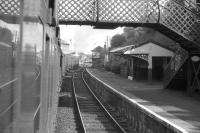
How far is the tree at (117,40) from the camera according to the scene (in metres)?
74.4

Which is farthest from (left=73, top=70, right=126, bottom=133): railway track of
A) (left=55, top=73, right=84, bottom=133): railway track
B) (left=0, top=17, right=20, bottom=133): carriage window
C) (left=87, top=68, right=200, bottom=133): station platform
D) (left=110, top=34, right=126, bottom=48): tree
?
(left=110, top=34, right=126, bottom=48): tree

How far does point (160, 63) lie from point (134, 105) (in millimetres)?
19170

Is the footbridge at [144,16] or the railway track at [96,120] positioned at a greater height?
the footbridge at [144,16]

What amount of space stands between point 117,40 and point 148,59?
157ft

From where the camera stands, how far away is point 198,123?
9.96 meters

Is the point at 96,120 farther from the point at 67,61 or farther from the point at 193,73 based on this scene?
the point at 67,61

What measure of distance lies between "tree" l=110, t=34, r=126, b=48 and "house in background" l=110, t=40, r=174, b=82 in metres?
40.2

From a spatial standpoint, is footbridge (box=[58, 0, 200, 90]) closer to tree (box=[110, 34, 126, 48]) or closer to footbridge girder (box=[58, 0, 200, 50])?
footbridge girder (box=[58, 0, 200, 50])

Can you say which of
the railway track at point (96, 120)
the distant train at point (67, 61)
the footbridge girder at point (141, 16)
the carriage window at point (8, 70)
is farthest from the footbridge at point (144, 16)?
the carriage window at point (8, 70)

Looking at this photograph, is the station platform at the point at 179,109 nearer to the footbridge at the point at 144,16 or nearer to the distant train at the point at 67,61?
the footbridge at the point at 144,16

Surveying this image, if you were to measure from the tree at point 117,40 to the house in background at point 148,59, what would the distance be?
132ft

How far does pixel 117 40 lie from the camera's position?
2972 inches

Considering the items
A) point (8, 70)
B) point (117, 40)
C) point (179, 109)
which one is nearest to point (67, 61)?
point (179, 109)

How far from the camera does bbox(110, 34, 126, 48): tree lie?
74438 millimetres
